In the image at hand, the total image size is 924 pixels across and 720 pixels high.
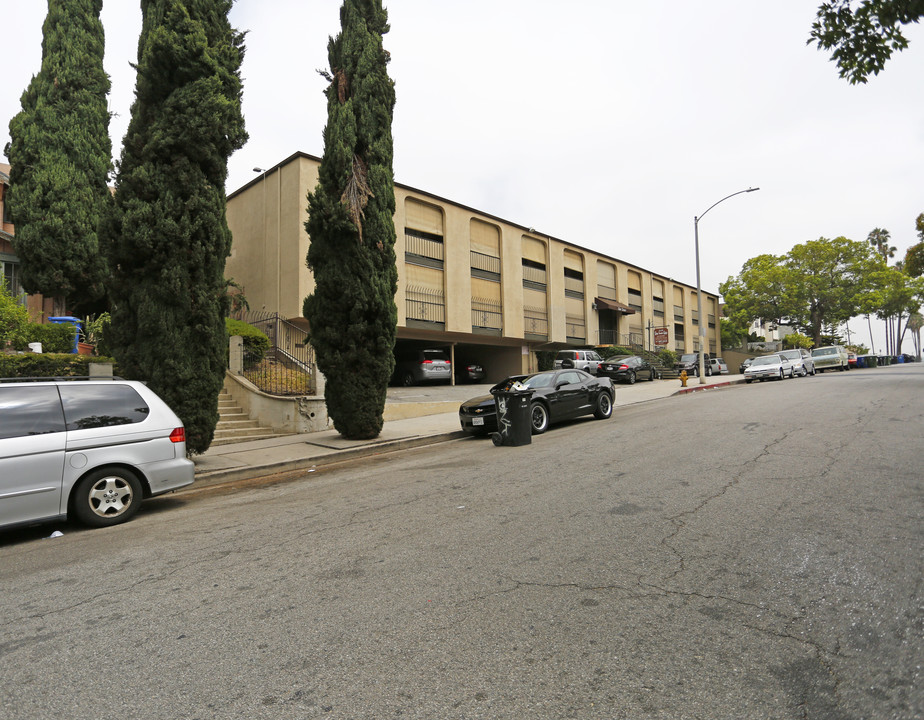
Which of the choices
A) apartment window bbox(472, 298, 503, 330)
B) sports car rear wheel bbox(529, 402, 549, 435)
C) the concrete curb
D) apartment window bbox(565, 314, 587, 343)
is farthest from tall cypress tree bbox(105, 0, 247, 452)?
apartment window bbox(565, 314, 587, 343)

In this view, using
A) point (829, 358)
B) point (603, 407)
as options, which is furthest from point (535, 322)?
point (829, 358)

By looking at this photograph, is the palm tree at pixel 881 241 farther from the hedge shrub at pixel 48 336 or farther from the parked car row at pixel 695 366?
the hedge shrub at pixel 48 336

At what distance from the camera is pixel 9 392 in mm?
5477

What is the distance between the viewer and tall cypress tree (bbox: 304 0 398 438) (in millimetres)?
10875

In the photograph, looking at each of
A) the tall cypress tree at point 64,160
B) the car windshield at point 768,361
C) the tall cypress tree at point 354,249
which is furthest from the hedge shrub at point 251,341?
the car windshield at point 768,361

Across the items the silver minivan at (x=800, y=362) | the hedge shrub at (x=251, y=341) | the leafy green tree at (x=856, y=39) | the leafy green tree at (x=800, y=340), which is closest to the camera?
the leafy green tree at (x=856, y=39)

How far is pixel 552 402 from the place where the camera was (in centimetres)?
1165

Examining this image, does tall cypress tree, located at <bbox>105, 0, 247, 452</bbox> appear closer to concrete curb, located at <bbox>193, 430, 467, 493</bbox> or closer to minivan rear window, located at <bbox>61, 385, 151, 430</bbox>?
concrete curb, located at <bbox>193, 430, 467, 493</bbox>

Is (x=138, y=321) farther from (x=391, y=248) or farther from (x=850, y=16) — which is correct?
(x=850, y=16)

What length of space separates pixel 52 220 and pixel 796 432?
65.4 ft

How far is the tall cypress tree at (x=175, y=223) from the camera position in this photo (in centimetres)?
812

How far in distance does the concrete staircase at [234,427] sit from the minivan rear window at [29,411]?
5.43 m

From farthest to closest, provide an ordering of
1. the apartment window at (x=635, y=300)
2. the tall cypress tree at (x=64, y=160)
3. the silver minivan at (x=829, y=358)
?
the apartment window at (x=635, y=300) → the silver minivan at (x=829, y=358) → the tall cypress tree at (x=64, y=160)

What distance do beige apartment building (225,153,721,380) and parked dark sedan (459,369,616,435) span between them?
10495mm
